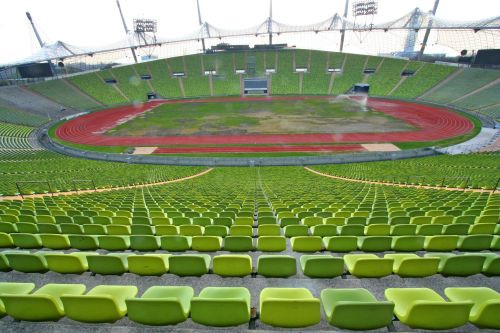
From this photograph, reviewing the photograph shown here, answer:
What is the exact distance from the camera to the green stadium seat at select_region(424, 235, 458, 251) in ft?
18.3

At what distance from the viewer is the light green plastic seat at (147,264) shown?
462 centimetres

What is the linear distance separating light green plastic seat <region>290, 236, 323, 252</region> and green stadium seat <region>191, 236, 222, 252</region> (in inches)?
65.9

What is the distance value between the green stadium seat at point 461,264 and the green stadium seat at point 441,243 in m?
1.15

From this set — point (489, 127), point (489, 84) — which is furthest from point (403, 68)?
point (489, 127)

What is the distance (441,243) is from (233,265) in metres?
4.42

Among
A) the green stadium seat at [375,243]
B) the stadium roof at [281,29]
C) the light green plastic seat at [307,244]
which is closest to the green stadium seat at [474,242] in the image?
the green stadium seat at [375,243]

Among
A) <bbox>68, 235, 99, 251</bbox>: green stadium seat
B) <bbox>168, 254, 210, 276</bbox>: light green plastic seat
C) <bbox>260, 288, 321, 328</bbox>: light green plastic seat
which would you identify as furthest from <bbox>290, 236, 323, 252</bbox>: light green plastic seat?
<bbox>68, 235, 99, 251</bbox>: green stadium seat

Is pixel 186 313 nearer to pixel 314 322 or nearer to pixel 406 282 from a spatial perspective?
pixel 314 322

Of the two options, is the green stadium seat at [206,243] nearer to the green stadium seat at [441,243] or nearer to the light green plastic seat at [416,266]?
the light green plastic seat at [416,266]

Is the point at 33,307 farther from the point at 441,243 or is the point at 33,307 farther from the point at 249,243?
the point at 441,243

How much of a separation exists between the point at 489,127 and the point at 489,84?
1998cm

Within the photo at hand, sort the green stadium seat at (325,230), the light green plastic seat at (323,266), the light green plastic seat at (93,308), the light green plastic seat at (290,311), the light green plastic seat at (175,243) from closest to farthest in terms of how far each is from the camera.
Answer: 1. the light green plastic seat at (290,311)
2. the light green plastic seat at (93,308)
3. the light green plastic seat at (323,266)
4. the light green plastic seat at (175,243)
5. the green stadium seat at (325,230)

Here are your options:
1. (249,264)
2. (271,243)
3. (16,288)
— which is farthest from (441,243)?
(16,288)

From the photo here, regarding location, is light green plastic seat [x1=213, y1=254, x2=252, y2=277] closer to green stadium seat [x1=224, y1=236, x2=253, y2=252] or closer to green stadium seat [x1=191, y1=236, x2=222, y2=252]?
green stadium seat [x1=224, y1=236, x2=253, y2=252]
